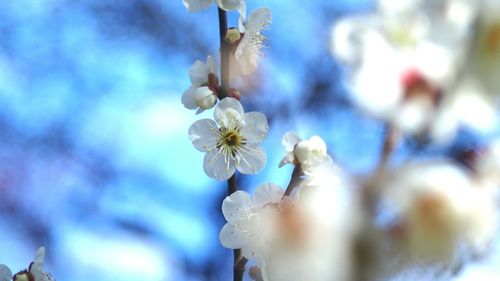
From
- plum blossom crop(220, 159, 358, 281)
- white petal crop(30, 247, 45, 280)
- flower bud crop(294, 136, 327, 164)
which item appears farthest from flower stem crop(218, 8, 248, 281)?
plum blossom crop(220, 159, 358, 281)

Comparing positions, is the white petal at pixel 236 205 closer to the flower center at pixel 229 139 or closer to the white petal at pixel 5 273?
the flower center at pixel 229 139

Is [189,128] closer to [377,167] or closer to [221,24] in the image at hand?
[221,24]

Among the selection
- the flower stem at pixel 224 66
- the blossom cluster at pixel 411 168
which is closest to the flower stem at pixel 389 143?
the blossom cluster at pixel 411 168

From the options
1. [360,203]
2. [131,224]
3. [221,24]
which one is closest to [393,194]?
[360,203]

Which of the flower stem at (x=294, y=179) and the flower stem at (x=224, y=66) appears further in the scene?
the flower stem at (x=224, y=66)

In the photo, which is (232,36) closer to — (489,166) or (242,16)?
(242,16)
